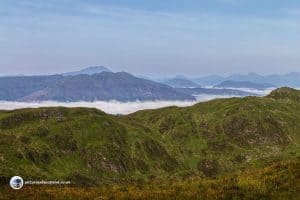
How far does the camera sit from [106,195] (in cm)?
2756

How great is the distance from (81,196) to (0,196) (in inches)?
195

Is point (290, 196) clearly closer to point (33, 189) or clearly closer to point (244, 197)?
point (244, 197)

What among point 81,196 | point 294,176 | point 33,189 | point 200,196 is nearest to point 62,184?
point 33,189

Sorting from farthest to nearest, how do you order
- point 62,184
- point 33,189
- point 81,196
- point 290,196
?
point 62,184 < point 33,189 < point 81,196 < point 290,196

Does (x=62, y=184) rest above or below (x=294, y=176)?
below

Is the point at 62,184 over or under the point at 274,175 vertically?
under

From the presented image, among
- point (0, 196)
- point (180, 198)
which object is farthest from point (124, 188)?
point (0, 196)

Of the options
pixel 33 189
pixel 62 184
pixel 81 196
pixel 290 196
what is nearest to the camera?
pixel 290 196

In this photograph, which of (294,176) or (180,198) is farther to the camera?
(294,176)

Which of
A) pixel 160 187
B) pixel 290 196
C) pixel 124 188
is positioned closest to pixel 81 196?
pixel 124 188

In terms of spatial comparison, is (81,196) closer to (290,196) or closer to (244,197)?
(244,197)

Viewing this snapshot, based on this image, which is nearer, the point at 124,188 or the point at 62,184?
the point at 124,188

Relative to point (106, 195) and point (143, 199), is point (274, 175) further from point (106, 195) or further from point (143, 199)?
point (106, 195)

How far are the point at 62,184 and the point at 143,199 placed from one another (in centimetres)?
1035
